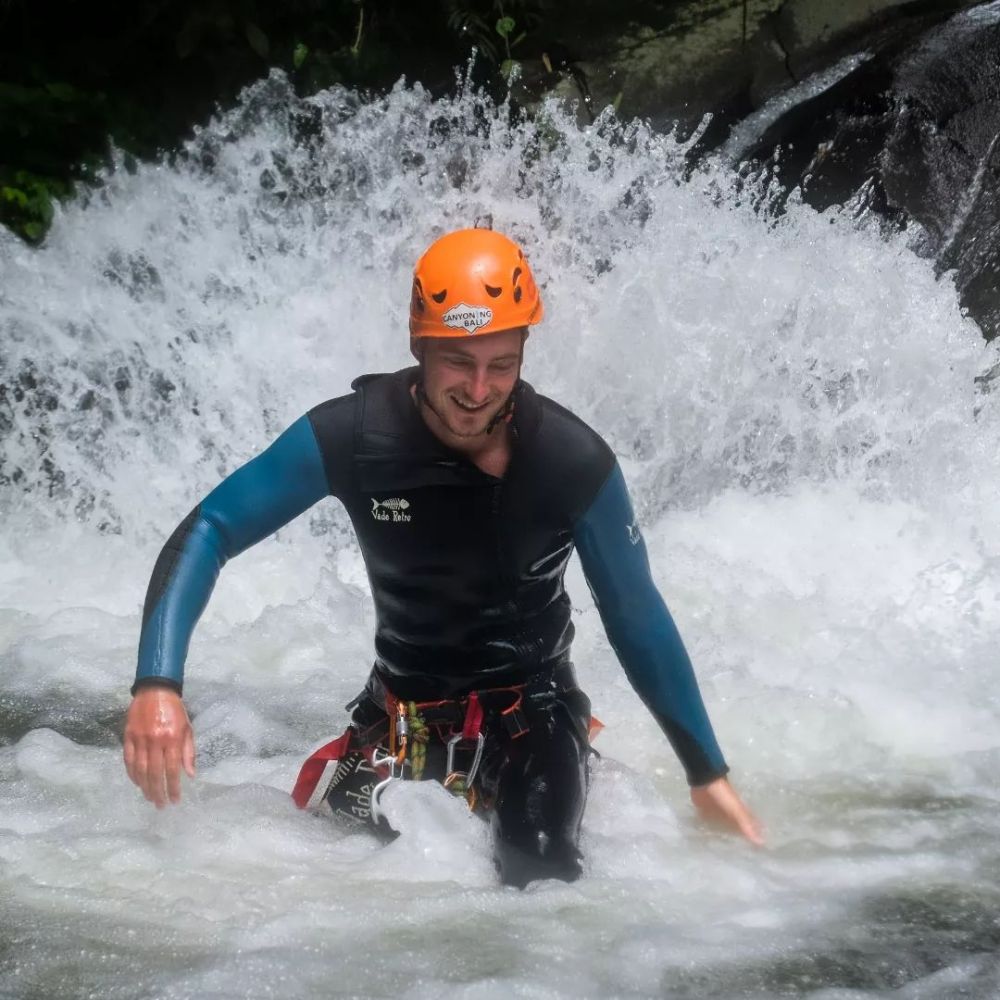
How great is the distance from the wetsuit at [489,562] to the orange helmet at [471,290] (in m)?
0.18

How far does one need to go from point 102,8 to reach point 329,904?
6.91 m

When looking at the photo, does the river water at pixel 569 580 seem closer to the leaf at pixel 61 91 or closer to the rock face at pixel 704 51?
the rock face at pixel 704 51

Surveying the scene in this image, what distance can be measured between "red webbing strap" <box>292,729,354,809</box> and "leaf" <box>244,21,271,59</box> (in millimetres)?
5814

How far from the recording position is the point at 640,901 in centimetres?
256

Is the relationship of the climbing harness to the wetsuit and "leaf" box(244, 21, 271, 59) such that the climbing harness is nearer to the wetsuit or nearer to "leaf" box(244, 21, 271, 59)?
the wetsuit

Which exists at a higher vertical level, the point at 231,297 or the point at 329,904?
the point at 231,297

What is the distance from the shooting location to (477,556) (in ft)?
8.39

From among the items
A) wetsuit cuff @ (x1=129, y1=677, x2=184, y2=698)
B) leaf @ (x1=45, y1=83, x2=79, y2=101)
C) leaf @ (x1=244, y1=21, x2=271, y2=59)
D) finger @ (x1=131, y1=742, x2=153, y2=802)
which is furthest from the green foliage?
finger @ (x1=131, y1=742, x2=153, y2=802)

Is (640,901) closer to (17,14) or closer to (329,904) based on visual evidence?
(329,904)

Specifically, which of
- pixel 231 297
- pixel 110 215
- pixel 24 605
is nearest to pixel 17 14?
pixel 110 215

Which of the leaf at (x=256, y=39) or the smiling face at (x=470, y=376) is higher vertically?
the leaf at (x=256, y=39)

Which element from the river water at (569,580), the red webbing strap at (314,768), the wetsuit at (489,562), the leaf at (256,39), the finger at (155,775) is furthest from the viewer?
the leaf at (256,39)

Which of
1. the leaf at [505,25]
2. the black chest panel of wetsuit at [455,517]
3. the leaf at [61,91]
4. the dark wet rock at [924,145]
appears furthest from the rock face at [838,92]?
the black chest panel of wetsuit at [455,517]

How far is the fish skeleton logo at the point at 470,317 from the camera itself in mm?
2416
